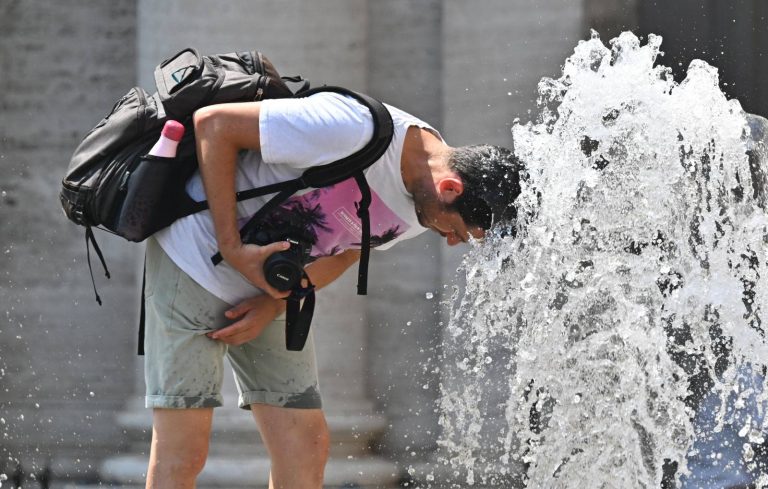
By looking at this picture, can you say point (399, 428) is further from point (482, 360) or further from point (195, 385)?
point (195, 385)

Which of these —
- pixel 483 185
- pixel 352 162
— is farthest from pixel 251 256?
pixel 483 185

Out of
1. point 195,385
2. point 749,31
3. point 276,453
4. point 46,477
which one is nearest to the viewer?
point 195,385

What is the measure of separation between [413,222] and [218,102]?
1.77 ft

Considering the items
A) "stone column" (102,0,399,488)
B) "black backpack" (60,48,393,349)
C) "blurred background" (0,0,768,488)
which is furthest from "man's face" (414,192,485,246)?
"stone column" (102,0,399,488)

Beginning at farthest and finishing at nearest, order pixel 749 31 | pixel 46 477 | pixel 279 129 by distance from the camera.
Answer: pixel 749 31, pixel 46 477, pixel 279 129

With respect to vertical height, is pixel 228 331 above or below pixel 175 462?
above

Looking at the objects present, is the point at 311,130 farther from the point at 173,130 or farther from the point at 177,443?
the point at 177,443

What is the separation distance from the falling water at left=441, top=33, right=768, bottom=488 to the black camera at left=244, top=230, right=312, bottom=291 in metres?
0.59

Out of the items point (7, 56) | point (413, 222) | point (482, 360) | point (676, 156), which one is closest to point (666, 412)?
point (676, 156)

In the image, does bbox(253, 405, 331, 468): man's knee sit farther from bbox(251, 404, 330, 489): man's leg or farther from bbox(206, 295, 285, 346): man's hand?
bbox(206, 295, 285, 346): man's hand

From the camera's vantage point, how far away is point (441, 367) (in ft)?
16.1

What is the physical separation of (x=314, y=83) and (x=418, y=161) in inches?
81.3

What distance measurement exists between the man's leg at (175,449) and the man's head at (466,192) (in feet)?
2.36

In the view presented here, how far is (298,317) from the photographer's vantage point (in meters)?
2.84
